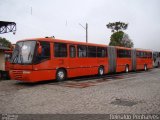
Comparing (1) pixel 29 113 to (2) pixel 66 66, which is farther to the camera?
(2) pixel 66 66

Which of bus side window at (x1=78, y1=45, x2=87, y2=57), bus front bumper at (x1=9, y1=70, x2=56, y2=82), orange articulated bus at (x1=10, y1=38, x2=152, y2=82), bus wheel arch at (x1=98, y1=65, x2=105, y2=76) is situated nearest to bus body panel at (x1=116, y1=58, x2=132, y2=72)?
orange articulated bus at (x1=10, y1=38, x2=152, y2=82)

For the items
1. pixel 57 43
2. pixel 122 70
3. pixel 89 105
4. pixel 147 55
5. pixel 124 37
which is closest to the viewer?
pixel 89 105

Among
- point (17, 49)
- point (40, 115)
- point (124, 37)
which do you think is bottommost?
point (40, 115)

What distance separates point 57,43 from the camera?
1634cm

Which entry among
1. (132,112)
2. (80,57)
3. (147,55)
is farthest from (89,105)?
(147,55)

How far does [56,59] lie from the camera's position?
52.6ft

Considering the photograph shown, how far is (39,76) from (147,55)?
20456 millimetres

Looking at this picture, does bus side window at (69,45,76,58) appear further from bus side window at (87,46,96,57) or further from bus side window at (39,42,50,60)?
bus side window at (39,42,50,60)

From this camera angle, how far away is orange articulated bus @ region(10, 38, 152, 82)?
47.5 feet

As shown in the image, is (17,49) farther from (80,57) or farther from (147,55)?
(147,55)

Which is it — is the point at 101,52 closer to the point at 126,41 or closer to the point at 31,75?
the point at 31,75

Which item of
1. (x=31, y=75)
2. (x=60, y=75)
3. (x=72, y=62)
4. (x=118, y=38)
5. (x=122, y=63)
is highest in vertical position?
(x=118, y=38)

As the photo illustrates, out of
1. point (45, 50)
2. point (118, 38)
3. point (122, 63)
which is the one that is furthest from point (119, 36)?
point (45, 50)

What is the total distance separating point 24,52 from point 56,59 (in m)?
2.18
